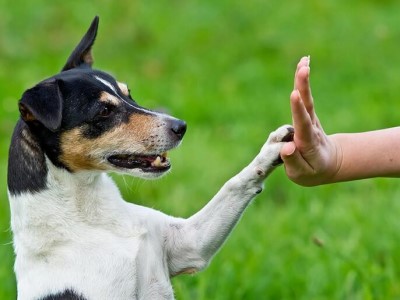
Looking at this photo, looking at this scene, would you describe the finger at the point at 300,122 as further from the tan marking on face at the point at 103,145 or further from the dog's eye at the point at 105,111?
the dog's eye at the point at 105,111

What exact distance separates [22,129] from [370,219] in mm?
2629

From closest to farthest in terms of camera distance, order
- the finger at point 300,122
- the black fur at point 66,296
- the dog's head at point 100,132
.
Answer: the finger at point 300,122 < the black fur at point 66,296 < the dog's head at point 100,132

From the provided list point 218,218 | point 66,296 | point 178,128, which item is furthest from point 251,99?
point 66,296

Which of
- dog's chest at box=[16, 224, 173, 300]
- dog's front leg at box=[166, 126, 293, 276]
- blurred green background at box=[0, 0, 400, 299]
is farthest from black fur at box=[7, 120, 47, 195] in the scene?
blurred green background at box=[0, 0, 400, 299]

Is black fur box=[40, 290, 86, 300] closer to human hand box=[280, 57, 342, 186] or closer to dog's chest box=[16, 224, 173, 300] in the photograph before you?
dog's chest box=[16, 224, 173, 300]

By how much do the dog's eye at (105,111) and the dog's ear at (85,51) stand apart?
411 mm

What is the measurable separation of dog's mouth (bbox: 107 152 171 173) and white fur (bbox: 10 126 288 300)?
110mm

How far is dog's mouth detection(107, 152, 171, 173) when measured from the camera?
382cm

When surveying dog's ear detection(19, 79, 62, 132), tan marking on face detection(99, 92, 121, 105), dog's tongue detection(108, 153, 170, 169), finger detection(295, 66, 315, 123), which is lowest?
dog's tongue detection(108, 153, 170, 169)

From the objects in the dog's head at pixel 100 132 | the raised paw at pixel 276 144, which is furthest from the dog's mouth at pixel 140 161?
the raised paw at pixel 276 144

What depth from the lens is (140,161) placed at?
152 inches

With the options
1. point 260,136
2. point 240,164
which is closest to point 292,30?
point 260,136

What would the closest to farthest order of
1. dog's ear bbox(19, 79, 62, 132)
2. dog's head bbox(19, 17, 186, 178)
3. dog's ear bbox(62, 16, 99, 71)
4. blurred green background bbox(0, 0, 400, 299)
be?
dog's ear bbox(19, 79, 62, 132)
dog's head bbox(19, 17, 186, 178)
dog's ear bbox(62, 16, 99, 71)
blurred green background bbox(0, 0, 400, 299)

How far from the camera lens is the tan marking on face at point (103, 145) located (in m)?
3.81
